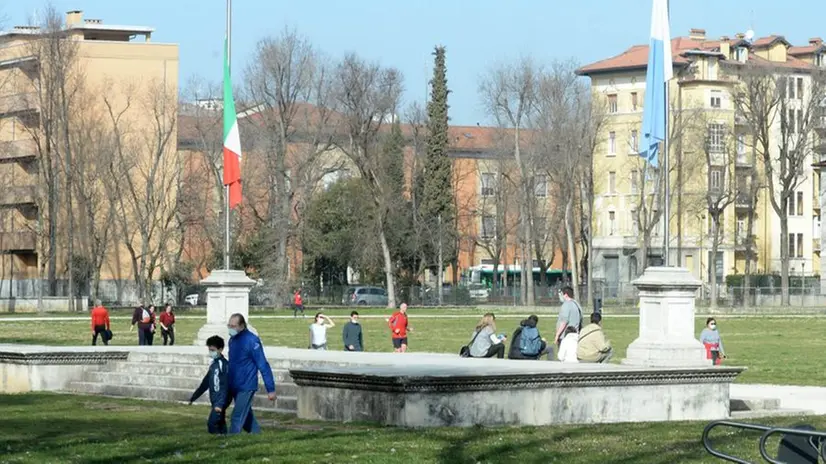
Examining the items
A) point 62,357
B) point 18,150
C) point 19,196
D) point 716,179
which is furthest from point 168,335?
point 716,179

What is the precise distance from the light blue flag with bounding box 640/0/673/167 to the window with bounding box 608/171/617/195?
86.0 metres

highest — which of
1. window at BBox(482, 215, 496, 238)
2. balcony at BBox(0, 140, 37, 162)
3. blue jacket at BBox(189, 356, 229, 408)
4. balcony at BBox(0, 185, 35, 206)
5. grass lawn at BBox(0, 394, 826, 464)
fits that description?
balcony at BBox(0, 140, 37, 162)

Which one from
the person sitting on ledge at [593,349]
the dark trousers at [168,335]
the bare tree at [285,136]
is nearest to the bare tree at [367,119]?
the bare tree at [285,136]

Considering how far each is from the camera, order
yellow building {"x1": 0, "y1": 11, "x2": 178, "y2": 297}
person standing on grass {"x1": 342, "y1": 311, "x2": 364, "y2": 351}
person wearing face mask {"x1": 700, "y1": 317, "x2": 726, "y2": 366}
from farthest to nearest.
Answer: yellow building {"x1": 0, "y1": 11, "x2": 178, "y2": 297} → person standing on grass {"x1": 342, "y1": 311, "x2": 364, "y2": 351} → person wearing face mask {"x1": 700, "y1": 317, "x2": 726, "y2": 366}

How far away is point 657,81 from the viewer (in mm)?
26172

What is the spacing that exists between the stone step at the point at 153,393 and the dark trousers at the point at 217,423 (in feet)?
17.0

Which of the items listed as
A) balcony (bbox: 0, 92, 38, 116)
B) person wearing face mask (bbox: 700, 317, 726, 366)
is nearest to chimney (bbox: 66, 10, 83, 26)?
balcony (bbox: 0, 92, 38, 116)

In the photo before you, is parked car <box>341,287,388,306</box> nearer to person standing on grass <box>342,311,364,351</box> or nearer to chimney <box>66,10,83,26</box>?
chimney <box>66,10,83,26</box>

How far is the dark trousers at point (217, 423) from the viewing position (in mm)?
17578

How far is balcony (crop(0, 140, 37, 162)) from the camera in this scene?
88.8 metres

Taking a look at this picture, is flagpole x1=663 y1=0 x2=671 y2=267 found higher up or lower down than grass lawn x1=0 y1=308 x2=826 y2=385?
higher up

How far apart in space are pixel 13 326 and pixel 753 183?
5358 cm

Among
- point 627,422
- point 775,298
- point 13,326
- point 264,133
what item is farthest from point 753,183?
point 627,422

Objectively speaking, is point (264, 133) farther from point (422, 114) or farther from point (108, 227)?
point (422, 114)
